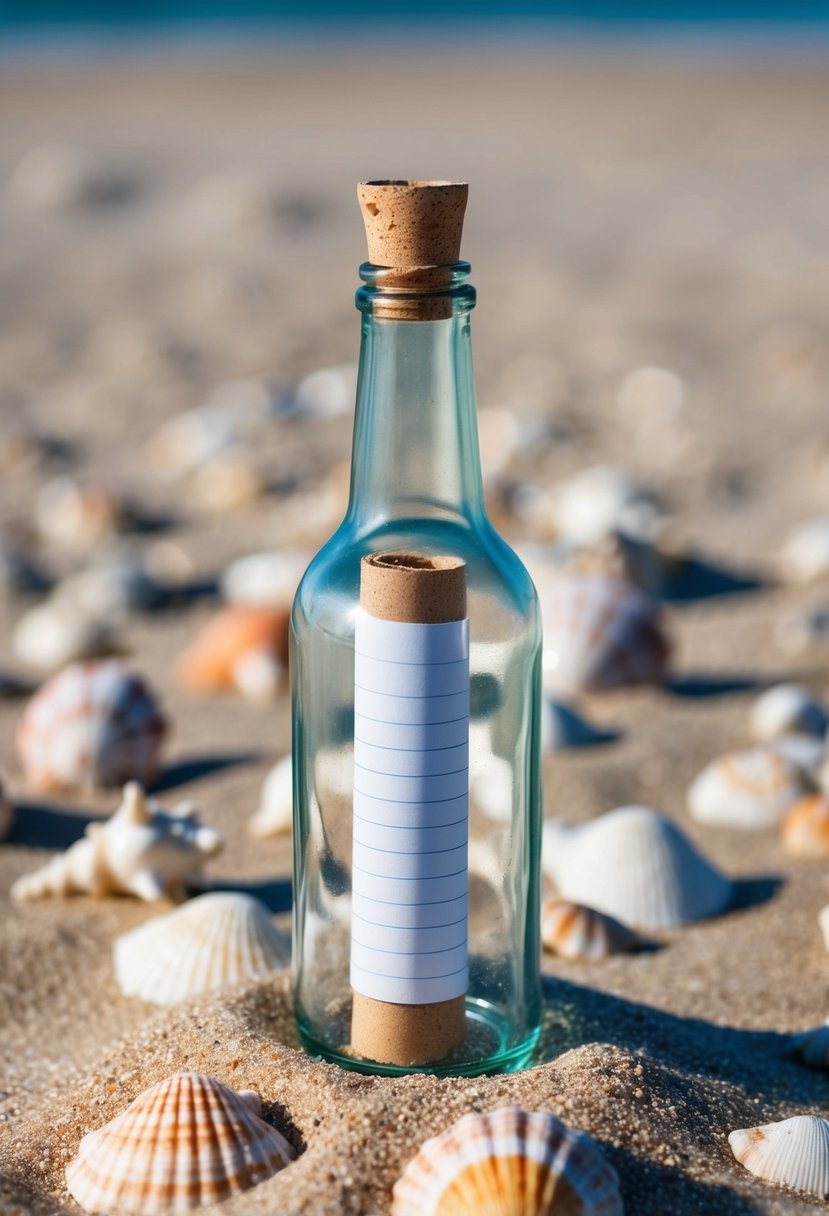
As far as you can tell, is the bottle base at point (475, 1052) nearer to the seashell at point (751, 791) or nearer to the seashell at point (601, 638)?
the seashell at point (751, 791)

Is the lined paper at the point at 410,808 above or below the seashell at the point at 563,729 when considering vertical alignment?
above

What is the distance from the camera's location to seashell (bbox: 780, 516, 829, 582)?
4387 millimetres

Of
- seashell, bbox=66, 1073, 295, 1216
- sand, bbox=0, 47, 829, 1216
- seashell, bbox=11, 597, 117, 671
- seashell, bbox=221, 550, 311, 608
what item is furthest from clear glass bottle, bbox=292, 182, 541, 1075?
seashell, bbox=221, 550, 311, 608

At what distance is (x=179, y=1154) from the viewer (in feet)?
4.86

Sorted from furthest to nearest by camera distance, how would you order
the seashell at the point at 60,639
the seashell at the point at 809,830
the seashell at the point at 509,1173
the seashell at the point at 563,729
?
the seashell at the point at 60,639 → the seashell at the point at 563,729 → the seashell at the point at 809,830 → the seashell at the point at 509,1173

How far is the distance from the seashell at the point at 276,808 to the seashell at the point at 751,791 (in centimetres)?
87

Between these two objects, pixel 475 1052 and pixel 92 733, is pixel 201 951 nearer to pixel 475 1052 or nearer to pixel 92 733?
pixel 475 1052

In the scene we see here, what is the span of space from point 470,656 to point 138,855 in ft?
3.29

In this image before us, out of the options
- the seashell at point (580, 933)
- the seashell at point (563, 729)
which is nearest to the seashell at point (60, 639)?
the seashell at point (563, 729)

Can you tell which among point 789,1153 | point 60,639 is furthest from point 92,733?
point 789,1153

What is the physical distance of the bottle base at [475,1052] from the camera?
67.9 inches

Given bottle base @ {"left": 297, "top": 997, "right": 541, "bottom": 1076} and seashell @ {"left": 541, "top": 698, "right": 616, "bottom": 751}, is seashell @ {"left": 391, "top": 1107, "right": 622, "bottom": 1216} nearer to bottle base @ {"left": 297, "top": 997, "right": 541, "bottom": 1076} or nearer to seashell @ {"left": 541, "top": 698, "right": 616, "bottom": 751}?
bottle base @ {"left": 297, "top": 997, "right": 541, "bottom": 1076}

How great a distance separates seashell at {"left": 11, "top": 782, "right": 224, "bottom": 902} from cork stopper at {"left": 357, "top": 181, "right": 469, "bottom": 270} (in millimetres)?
1191

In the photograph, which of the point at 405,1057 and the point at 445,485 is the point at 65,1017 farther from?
the point at 445,485
